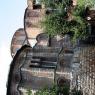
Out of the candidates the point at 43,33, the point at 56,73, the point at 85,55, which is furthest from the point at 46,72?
the point at 43,33

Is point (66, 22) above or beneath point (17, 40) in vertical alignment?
above

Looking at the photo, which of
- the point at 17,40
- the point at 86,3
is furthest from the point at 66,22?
the point at 17,40

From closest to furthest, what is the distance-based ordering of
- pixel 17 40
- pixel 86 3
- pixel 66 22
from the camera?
pixel 86 3, pixel 66 22, pixel 17 40

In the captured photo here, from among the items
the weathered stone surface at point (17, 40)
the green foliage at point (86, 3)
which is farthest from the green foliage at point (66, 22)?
the weathered stone surface at point (17, 40)

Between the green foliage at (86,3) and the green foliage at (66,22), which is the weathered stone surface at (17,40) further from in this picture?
the green foliage at (86,3)

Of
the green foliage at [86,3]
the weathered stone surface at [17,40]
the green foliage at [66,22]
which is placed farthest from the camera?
the weathered stone surface at [17,40]

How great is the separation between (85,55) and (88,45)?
4.92 ft

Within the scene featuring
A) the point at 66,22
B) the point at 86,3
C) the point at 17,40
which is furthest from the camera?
the point at 17,40

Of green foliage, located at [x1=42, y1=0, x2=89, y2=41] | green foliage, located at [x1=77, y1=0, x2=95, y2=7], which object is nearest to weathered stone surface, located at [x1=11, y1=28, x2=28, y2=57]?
green foliage, located at [x1=42, y1=0, x2=89, y2=41]

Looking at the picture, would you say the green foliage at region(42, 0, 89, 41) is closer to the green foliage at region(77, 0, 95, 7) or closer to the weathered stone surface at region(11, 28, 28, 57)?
the green foliage at region(77, 0, 95, 7)

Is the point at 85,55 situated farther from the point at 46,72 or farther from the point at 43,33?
the point at 43,33

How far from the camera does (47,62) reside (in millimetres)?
26312

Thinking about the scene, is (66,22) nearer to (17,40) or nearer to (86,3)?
(86,3)

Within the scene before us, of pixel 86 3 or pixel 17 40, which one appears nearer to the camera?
pixel 86 3
